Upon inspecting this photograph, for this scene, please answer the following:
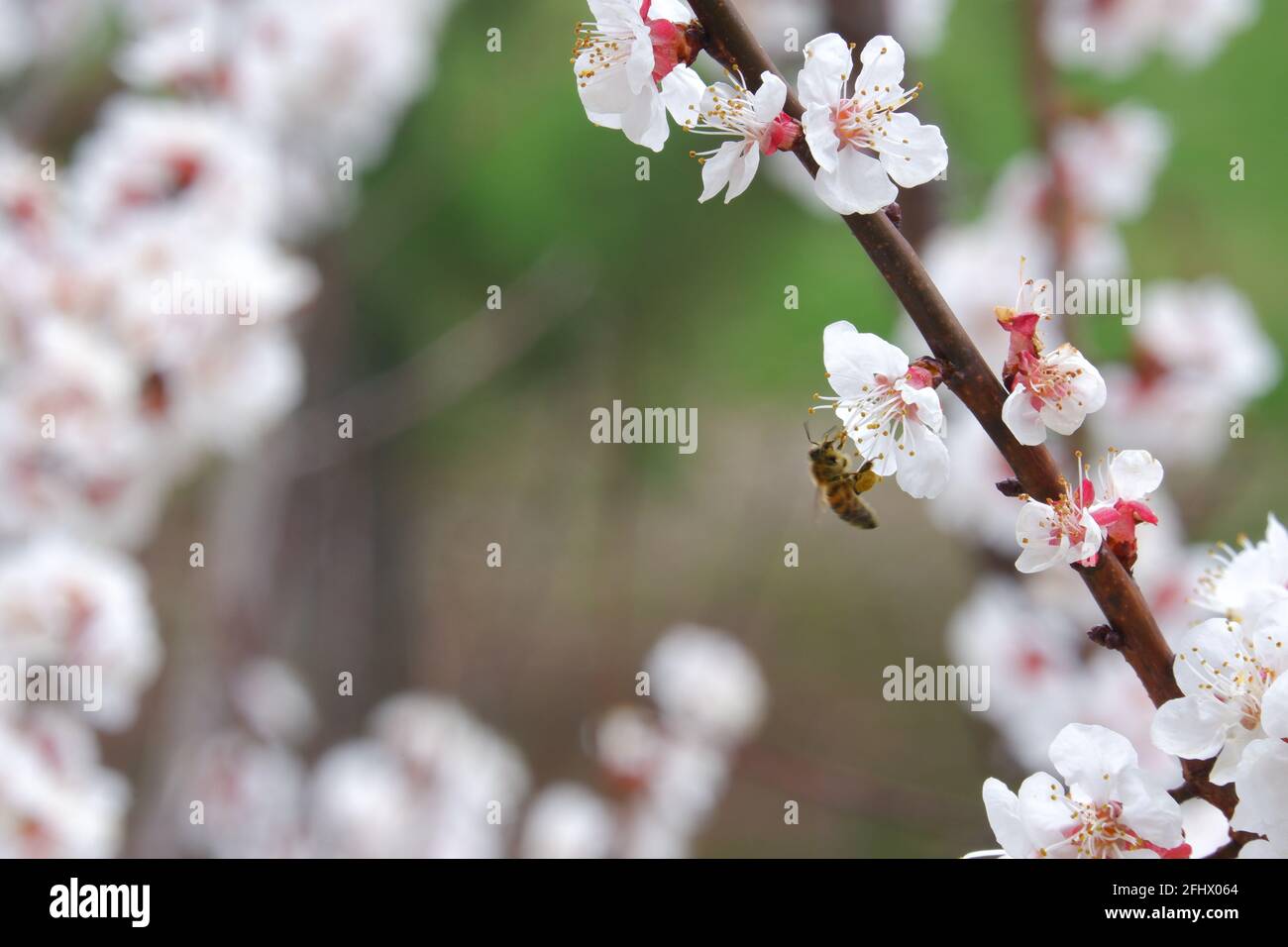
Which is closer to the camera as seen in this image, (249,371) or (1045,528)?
(1045,528)

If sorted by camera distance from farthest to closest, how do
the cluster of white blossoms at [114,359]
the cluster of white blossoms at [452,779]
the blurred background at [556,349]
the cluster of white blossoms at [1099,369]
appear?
the cluster of white blossoms at [452,779], the blurred background at [556,349], the cluster of white blossoms at [1099,369], the cluster of white blossoms at [114,359]

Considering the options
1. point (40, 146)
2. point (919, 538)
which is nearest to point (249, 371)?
point (40, 146)

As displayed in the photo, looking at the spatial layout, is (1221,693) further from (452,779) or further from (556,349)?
(556,349)

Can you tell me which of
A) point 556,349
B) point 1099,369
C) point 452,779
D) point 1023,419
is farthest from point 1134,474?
point 556,349

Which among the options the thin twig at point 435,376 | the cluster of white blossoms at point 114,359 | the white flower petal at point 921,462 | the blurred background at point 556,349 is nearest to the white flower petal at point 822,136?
the white flower petal at point 921,462

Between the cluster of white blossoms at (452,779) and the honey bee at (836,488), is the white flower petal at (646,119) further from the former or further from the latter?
the cluster of white blossoms at (452,779)
